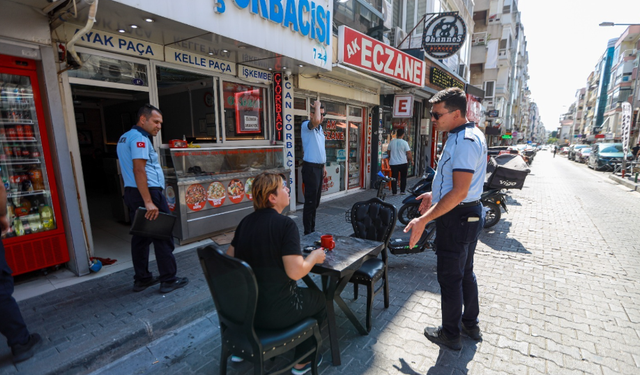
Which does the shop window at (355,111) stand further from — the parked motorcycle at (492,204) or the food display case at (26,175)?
the food display case at (26,175)

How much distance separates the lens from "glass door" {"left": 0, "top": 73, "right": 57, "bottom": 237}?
3.42 metres

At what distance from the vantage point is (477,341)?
282cm

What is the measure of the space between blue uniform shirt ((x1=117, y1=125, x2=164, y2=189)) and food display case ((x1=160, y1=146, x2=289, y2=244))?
1375mm

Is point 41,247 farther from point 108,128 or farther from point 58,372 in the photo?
point 108,128

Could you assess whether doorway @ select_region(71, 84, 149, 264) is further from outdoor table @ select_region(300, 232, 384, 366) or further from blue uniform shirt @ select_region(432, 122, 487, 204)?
blue uniform shirt @ select_region(432, 122, 487, 204)

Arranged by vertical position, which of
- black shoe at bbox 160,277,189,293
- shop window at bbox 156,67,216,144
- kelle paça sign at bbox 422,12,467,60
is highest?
kelle paça sign at bbox 422,12,467,60

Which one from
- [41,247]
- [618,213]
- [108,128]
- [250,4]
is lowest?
[618,213]

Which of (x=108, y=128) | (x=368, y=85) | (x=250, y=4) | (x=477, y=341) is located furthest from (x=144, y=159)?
(x=108, y=128)

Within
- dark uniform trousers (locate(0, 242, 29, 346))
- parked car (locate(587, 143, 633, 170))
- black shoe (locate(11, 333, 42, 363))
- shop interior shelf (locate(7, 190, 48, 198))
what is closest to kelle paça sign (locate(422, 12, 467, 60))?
shop interior shelf (locate(7, 190, 48, 198))

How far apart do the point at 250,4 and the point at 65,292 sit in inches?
175

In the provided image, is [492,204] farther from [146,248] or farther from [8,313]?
[8,313]

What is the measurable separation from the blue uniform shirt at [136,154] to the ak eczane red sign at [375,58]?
463cm

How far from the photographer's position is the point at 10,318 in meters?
2.35

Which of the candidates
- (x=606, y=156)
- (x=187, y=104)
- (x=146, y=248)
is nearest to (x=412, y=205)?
(x=146, y=248)
